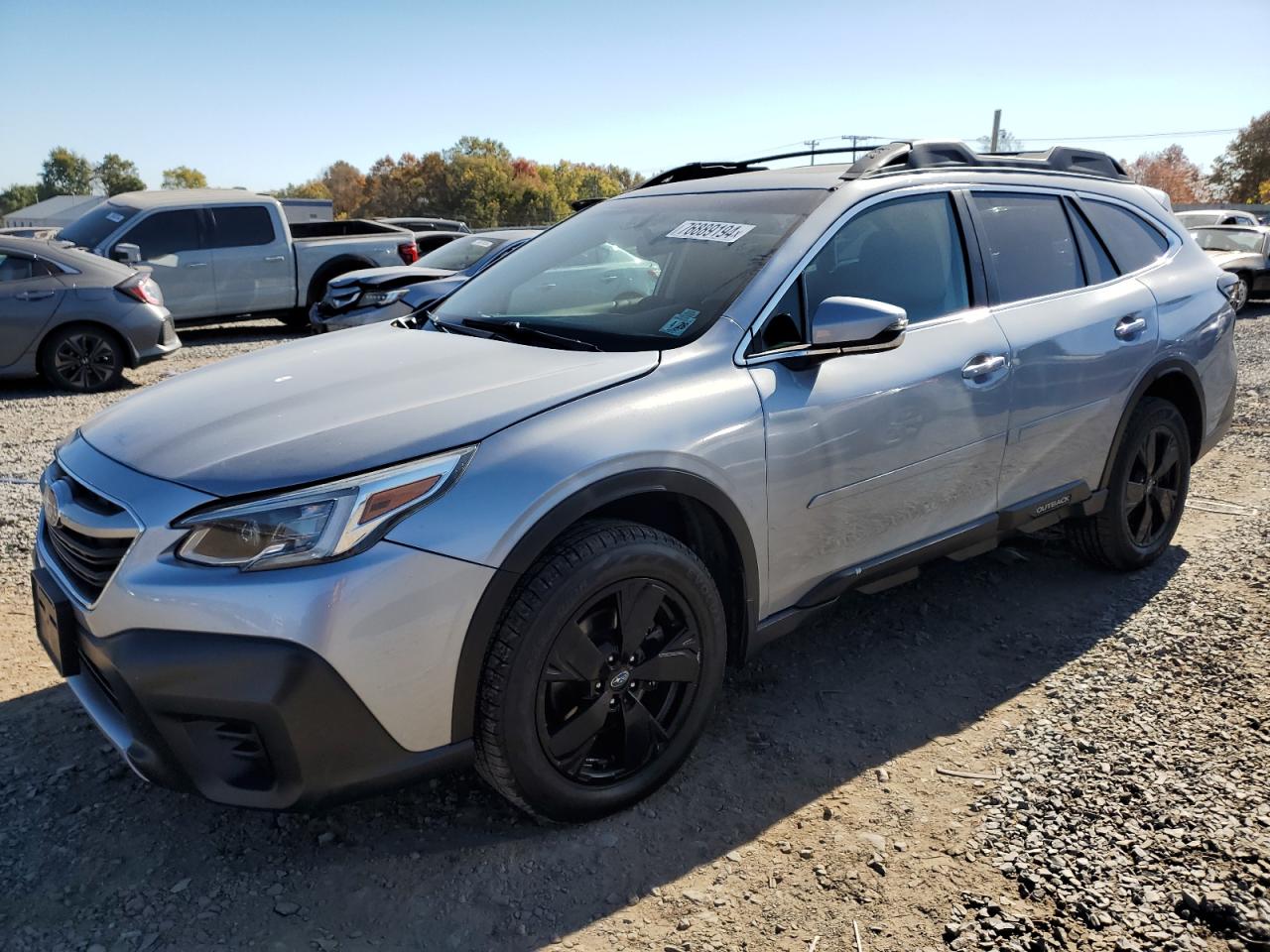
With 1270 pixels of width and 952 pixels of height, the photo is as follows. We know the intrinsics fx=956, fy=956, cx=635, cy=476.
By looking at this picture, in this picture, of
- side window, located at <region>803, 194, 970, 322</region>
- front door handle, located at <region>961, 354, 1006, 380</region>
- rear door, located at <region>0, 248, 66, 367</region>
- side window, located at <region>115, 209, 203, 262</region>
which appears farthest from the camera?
side window, located at <region>115, 209, 203, 262</region>

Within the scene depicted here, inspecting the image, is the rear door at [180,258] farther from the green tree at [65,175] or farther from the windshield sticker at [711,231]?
the green tree at [65,175]

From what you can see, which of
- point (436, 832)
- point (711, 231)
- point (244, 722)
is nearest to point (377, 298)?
point (711, 231)

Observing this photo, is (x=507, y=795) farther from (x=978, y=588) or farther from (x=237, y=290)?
(x=237, y=290)

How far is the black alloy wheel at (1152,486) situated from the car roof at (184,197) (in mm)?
11126

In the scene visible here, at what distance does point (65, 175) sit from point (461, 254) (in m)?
125

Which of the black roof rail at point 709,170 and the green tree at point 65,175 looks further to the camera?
the green tree at point 65,175

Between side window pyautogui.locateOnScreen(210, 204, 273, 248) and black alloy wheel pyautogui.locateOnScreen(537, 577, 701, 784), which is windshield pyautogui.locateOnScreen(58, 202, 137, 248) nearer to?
side window pyautogui.locateOnScreen(210, 204, 273, 248)

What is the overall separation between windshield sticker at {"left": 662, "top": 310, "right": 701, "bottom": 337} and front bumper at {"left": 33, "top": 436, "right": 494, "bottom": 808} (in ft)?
3.36

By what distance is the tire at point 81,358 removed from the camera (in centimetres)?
868

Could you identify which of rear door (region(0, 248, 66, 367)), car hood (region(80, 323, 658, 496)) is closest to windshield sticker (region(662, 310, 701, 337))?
car hood (region(80, 323, 658, 496))

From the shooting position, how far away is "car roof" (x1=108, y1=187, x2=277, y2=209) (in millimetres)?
11519

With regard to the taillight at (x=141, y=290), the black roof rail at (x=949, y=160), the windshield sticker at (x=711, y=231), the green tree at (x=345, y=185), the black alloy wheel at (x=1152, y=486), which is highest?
the green tree at (x=345, y=185)

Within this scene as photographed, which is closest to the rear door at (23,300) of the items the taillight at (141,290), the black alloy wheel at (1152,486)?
the taillight at (141,290)

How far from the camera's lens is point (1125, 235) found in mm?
4266
